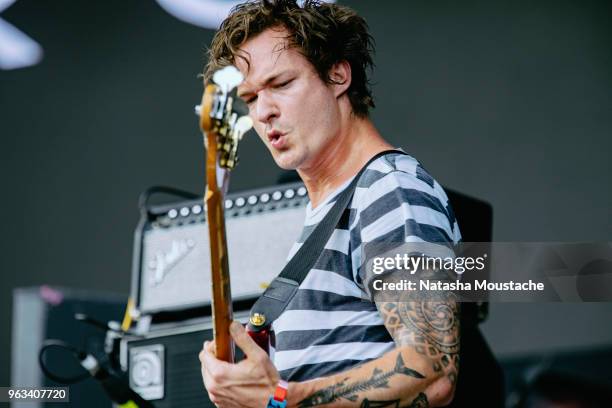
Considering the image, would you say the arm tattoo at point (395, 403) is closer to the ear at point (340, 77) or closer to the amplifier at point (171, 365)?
the ear at point (340, 77)

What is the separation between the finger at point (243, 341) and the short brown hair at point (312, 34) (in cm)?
47

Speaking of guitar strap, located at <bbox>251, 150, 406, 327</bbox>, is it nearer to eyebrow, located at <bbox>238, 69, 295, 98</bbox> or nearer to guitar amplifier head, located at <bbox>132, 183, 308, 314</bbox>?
eyebrow, located at <bbox>238, 69, 295, 98</bbox>

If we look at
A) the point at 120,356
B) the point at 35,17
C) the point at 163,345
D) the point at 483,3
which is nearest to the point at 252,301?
the point at 163,345

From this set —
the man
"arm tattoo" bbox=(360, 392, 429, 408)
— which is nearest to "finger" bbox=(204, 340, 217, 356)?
the man

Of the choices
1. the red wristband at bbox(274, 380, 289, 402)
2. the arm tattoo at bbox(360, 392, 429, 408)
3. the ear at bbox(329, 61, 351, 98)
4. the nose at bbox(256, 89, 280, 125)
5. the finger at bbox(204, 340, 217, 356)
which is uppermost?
the ear at bbox(329, 61, 351, 98)

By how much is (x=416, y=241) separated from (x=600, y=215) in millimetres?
956

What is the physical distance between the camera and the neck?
52.9 inches

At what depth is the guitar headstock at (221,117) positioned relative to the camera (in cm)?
104

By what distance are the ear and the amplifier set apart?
562mm

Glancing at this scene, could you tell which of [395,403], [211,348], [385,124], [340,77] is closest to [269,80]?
[340,77]

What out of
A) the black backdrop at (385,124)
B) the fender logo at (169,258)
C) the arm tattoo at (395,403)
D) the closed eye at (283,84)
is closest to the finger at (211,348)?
the arm tattoo at (395,403)

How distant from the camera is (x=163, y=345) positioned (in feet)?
6.04

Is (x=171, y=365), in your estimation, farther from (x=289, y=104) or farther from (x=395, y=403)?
(x=395, y=403)

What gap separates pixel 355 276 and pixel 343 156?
273 millimetres
